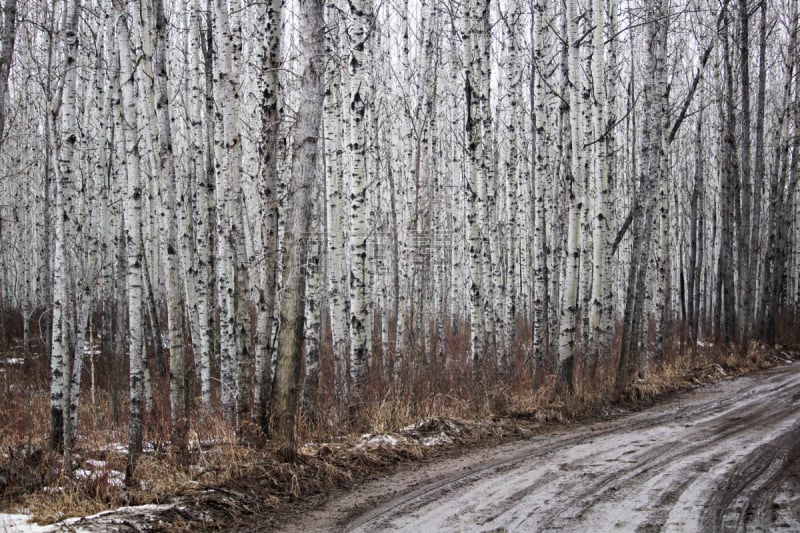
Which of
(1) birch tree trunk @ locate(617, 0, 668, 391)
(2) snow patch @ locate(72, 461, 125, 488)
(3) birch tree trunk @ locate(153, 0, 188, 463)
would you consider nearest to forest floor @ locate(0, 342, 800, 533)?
(2) snow patch @ locate(72, 461, 125, 488)

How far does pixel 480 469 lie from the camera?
674 centimetres

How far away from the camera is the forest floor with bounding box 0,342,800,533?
196 inches

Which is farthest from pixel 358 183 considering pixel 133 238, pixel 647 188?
pixel 647 188

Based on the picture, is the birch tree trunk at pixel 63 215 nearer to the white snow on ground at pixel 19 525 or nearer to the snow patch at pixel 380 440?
the white snow on ground at pixel 19 525

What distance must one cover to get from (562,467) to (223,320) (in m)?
5.29

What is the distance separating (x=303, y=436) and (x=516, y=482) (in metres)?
2.57

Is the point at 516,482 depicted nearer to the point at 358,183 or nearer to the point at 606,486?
the point at 606,486

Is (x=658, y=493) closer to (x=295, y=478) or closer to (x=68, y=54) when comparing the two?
(x=295, y=478)

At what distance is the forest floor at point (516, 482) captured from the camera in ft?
16.3

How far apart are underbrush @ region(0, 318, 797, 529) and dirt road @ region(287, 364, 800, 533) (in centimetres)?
55

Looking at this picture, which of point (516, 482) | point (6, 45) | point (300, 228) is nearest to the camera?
point (516, 482)

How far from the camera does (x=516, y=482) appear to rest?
6.12 metres

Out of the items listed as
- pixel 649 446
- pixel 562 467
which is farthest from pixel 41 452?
pixel 649 446

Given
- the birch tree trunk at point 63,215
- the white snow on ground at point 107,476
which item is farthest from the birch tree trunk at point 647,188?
the birch tree trunk at point 63,215
